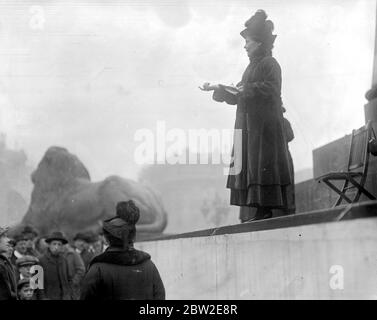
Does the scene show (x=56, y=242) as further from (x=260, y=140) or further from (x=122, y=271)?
(x=260, y=140)

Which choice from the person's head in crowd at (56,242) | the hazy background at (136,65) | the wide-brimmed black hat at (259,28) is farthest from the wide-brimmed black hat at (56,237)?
the wide-brimmed black hat at (259,28)

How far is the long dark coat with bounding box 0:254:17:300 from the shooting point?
2723 millimetres

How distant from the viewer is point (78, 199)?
2.99 metres

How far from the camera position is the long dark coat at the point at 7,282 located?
2723mm

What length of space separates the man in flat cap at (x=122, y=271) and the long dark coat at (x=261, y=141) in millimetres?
659

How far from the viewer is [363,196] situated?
305 centimetres

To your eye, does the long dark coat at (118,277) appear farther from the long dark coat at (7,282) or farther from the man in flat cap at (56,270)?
the long dark coat at (7,282)

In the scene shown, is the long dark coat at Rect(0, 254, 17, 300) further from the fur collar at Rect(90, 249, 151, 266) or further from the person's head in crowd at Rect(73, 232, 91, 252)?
the fur collar at Rect(90, 249, 151, 266)

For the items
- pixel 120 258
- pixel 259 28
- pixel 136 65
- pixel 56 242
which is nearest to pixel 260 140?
pixel 259 28

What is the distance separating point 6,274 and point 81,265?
357 millimetres

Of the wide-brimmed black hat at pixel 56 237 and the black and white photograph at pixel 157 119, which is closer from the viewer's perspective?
the black and white photograph at pixel 157 119

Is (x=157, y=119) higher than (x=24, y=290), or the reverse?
(x=157, y=119)
